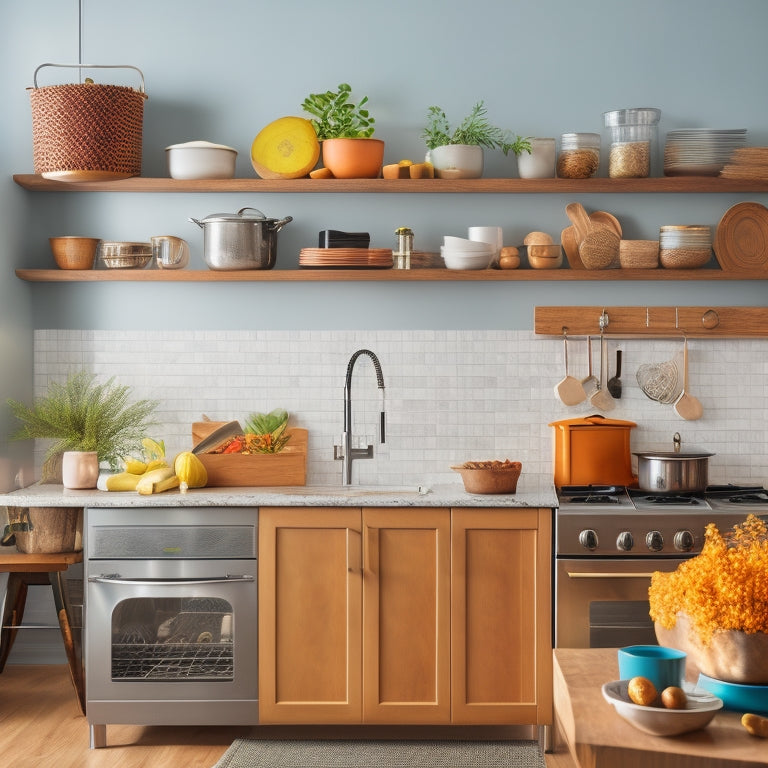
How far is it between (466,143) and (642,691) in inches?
117

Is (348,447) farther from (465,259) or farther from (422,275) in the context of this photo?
(465,259)

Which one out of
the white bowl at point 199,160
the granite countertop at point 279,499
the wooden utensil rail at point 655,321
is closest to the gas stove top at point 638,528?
the granite countertop at point 279,499

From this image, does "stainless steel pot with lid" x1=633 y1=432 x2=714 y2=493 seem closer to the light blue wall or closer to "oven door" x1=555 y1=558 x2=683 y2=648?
"oven door" x1=555 y1=558 x2=683 y2=648

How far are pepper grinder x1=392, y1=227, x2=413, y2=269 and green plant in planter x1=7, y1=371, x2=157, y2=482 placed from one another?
4.11ft

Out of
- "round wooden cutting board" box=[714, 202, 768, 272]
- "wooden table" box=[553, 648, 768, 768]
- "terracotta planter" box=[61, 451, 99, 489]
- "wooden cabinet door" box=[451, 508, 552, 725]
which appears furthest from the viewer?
"round wooden cutting board" box=[714, 202, 768, 272]

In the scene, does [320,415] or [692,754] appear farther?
[320,415]

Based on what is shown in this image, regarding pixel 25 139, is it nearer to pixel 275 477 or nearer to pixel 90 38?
pixel 90 38

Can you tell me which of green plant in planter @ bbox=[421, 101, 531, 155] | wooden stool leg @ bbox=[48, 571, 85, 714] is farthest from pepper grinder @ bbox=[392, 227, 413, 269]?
wooden stool leg @ bbox=[48, 571, 85, 714]

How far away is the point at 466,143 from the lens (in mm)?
4297

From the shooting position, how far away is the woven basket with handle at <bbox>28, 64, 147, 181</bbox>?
13.5 ft

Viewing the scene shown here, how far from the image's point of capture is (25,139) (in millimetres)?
4453

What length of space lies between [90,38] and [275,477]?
6.97 ft

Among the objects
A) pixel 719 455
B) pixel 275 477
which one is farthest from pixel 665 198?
pixel 275 477

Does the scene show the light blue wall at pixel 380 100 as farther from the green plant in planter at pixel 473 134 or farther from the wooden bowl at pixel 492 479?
the wooden bowl at pixel 492 479
